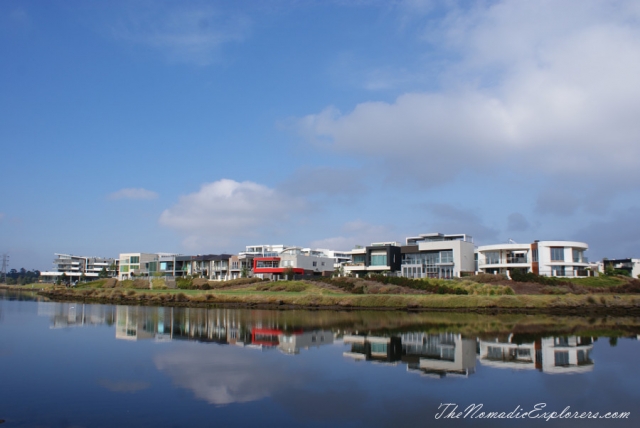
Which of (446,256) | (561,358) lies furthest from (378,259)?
(561,358)

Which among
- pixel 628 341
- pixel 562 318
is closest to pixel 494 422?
pixel 628 341

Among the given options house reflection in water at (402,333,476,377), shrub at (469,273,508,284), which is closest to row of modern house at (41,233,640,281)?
shrub at (469,273,508,284)

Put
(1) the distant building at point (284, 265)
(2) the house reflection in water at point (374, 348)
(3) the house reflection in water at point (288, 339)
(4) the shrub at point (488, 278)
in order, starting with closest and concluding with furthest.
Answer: (2) the house reflection in water at point (374, 348), (3) the house reflection in water at point (288, 339), (4) the shrub at point (488, 278), (1) the distant building at point (284, 265)

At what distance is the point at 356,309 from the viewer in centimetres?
4803

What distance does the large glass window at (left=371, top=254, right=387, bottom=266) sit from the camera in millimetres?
74000

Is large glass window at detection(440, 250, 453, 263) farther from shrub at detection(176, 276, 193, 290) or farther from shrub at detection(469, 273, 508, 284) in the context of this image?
shrub at detection(176, 276, 193, 290)

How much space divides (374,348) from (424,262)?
1882 inches

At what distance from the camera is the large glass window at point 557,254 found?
6134cm

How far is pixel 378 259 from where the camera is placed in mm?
74562

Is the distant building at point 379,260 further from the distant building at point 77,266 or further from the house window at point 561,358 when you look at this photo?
the distant building at point 77,266

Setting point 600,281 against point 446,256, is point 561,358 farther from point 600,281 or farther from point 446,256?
point 446,256

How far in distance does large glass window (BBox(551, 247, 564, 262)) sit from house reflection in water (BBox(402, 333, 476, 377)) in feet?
128

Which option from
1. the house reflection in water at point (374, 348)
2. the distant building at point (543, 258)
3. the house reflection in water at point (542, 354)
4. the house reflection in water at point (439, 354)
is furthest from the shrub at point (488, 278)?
the house reflection in water at point (374, 348)

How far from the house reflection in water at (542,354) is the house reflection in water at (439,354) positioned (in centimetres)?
75
